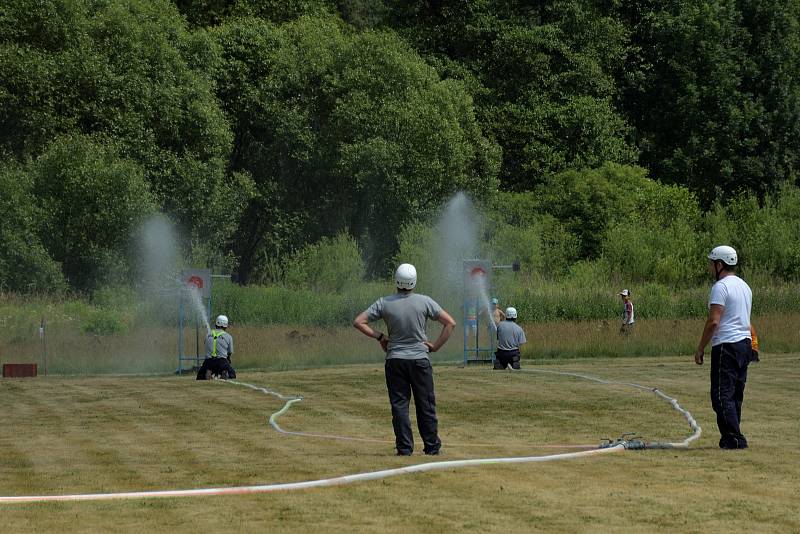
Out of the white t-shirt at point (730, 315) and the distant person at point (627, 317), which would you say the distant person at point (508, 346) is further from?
the white t-shirt at point (730, 315)

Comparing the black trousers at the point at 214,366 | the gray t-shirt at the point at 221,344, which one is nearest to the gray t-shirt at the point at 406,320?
the gray t-shirt at the point at 221,344

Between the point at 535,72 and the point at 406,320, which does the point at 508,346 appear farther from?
the point at 535,72

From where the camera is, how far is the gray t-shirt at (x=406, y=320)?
582 inches

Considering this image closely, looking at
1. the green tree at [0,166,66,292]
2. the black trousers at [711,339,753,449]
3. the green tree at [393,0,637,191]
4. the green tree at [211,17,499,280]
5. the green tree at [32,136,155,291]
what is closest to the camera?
the black trousers at [711,339,753,449]

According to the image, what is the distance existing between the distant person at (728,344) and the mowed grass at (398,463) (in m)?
0.41

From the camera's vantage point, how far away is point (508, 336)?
109ft

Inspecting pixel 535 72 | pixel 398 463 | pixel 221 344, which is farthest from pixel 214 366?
pixel 535 72

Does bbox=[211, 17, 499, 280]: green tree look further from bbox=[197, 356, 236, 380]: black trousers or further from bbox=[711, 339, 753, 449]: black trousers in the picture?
bbox=[711, 339, 753, 449]: black trousers

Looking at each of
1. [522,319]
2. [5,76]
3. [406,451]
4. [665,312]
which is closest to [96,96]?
[5,76]

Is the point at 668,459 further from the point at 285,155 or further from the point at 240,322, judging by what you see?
the point at 285,155

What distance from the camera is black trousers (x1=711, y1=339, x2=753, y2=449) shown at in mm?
14766

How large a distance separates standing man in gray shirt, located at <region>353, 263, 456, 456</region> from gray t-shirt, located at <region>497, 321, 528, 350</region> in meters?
18.3

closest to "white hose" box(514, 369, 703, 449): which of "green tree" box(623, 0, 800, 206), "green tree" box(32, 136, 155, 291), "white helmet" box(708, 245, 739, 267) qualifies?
"white helmet" box(708, 245, 739, 267)

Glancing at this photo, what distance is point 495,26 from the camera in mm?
71375
